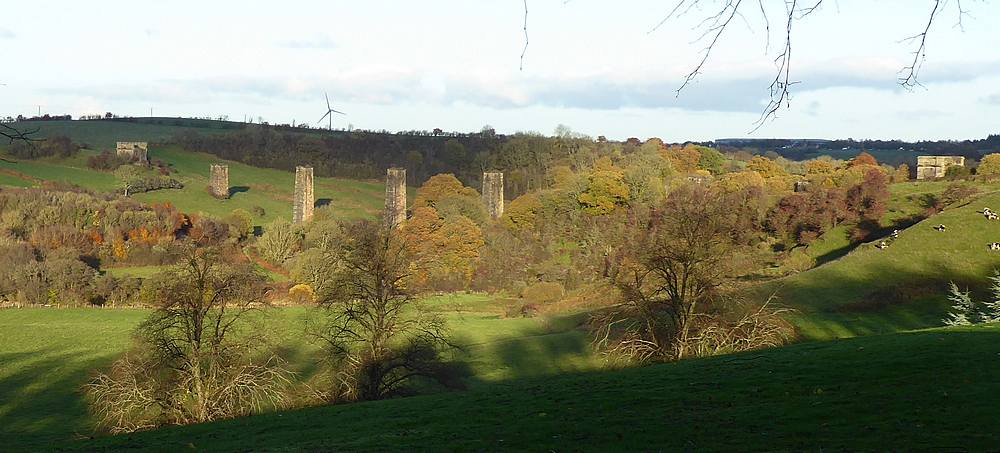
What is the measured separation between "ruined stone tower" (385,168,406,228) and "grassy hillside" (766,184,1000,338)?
226ft

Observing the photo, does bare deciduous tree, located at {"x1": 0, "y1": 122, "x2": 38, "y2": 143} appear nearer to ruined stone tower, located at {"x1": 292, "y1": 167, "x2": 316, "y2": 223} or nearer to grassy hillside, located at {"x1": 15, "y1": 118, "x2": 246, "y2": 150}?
ruined stone tower, located at {"x1": 292, "y1": 167, "x2": 316, "y2": 223}

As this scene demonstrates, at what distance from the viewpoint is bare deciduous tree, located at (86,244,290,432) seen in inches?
1356

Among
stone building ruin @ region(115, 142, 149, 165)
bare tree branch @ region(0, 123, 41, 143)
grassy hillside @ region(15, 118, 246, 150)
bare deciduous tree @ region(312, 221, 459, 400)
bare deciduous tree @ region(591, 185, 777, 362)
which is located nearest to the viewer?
bare tree branch @ region(0, 123, 41, 143)

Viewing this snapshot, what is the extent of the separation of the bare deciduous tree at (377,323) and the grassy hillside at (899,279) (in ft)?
67.8

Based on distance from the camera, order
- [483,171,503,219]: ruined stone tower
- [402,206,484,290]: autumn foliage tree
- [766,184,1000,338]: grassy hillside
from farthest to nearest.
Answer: [483,171,503,219]: ruined stone tower → [402,206,484,290]: autumn foliage tree → [766,184,1000,338]: grassy hillside

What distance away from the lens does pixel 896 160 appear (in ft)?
549

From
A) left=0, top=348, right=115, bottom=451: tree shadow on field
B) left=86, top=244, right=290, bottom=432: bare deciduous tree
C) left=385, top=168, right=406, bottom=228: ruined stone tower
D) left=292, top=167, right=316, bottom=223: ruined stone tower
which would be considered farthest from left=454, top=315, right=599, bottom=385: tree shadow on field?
left=292, top=167, right=316, bottom=223: ruined stone tower

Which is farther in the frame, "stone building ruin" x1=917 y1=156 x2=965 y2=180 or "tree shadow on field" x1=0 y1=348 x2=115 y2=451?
"stone building ruin" x1=917 y1=156 x2=965 y2=180

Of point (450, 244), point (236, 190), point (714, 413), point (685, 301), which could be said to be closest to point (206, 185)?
point (236, 190)

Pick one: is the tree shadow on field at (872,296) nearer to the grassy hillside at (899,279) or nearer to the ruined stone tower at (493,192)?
the grassy hillside at (899,279)

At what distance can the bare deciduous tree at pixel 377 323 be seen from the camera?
38.5m

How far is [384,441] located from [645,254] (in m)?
23.5

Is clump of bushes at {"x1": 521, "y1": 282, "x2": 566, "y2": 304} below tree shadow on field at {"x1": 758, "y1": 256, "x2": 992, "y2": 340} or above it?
below

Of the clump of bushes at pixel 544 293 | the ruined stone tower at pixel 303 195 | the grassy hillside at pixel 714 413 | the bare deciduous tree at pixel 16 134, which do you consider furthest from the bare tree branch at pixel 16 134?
the ruined stone tower at pixel 303 195
